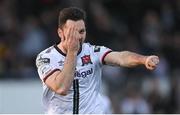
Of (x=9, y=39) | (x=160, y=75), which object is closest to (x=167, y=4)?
(x=160, y=75)

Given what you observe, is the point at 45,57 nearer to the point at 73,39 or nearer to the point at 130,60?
the point at 73,39

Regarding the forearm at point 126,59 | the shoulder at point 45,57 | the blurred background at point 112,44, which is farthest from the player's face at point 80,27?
the blurred background at point 112,44

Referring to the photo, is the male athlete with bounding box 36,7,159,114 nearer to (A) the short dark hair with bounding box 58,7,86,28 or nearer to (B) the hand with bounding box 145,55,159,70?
(A) the short dark hair with bounding box 58,7,86,28

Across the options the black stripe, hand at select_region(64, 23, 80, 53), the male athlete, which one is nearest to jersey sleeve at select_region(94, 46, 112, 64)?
the male athlete

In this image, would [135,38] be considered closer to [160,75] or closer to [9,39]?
[160,75]

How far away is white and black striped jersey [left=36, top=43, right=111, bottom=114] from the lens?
8898 millimetres

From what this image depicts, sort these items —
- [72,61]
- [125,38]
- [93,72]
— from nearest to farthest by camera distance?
1. [72,61]
2. [93,72]
3. [125,38]

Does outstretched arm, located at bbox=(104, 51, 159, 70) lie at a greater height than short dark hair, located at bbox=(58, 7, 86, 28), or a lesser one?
lesser

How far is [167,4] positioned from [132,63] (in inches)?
380

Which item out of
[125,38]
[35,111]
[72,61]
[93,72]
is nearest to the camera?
[72,61]

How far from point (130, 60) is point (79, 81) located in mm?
584

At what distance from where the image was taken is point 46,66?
884 cm

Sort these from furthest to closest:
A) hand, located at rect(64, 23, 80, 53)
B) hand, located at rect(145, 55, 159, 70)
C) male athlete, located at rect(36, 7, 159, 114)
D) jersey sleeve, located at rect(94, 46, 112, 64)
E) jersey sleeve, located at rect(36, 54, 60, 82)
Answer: jersey sleeve, located at rect(94, 46, 112, 64) < jersey sleeve, located at rect(36, 54, 60, 82) < male athlete, located at rect(36, 7, 159, 114) < hand, located at rect(64, 23, 80, 53) < hand, located at rect(145, 55, 159, 70)

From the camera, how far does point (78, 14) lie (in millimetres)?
8648
